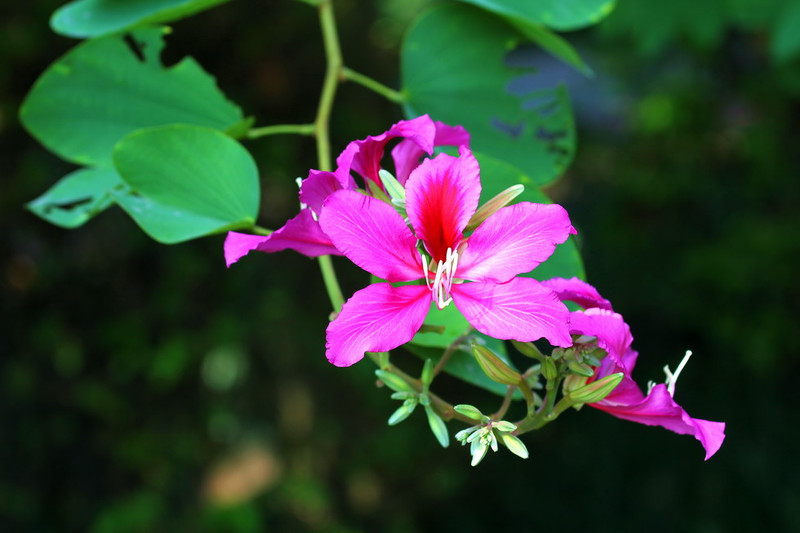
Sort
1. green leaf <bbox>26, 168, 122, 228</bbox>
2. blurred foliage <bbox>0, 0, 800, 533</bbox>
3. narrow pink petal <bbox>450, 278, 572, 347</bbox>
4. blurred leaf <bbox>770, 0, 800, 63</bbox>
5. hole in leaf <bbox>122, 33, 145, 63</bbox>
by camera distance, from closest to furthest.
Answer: narrow pink petal <bbox>450, 278, 572, 347</bbox>
green leaf <bbox>26, 168, 122, 228</bbox>
hole in leaf <bbox>122, 33, 145, 63</bbox>
blurred leaf <bbox>770, 0, 800, 63</bbox>
blurred foliage <bbox>0, 0, 800, 533</bbox>

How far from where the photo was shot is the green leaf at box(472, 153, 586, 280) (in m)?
0.74

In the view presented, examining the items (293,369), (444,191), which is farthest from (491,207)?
(293,369)

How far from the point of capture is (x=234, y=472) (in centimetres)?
281

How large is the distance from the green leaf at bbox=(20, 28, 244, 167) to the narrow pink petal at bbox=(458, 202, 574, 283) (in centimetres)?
41

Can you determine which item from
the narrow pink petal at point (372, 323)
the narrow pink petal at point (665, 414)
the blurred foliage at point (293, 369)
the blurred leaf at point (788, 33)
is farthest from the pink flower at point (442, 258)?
the blurred foliage at point (293, 369)

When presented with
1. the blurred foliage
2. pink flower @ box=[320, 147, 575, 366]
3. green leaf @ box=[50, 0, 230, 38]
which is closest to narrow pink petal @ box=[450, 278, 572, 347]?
pink flower @ box=[320, 147, 575, 366]

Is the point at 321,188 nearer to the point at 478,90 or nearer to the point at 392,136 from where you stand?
the point at 392,136

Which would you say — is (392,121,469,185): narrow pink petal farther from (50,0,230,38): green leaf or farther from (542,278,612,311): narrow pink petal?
(50,0,230,38): green leaf

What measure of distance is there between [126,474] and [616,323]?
2.41m

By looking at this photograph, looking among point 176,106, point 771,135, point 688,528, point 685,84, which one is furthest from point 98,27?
point 685,84

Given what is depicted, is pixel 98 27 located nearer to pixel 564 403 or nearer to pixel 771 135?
pixel 564 403

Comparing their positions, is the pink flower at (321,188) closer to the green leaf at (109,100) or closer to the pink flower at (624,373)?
the pink flower at (624,373)

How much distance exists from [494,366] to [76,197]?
20.6 inches

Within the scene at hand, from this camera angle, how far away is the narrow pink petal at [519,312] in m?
0.53
